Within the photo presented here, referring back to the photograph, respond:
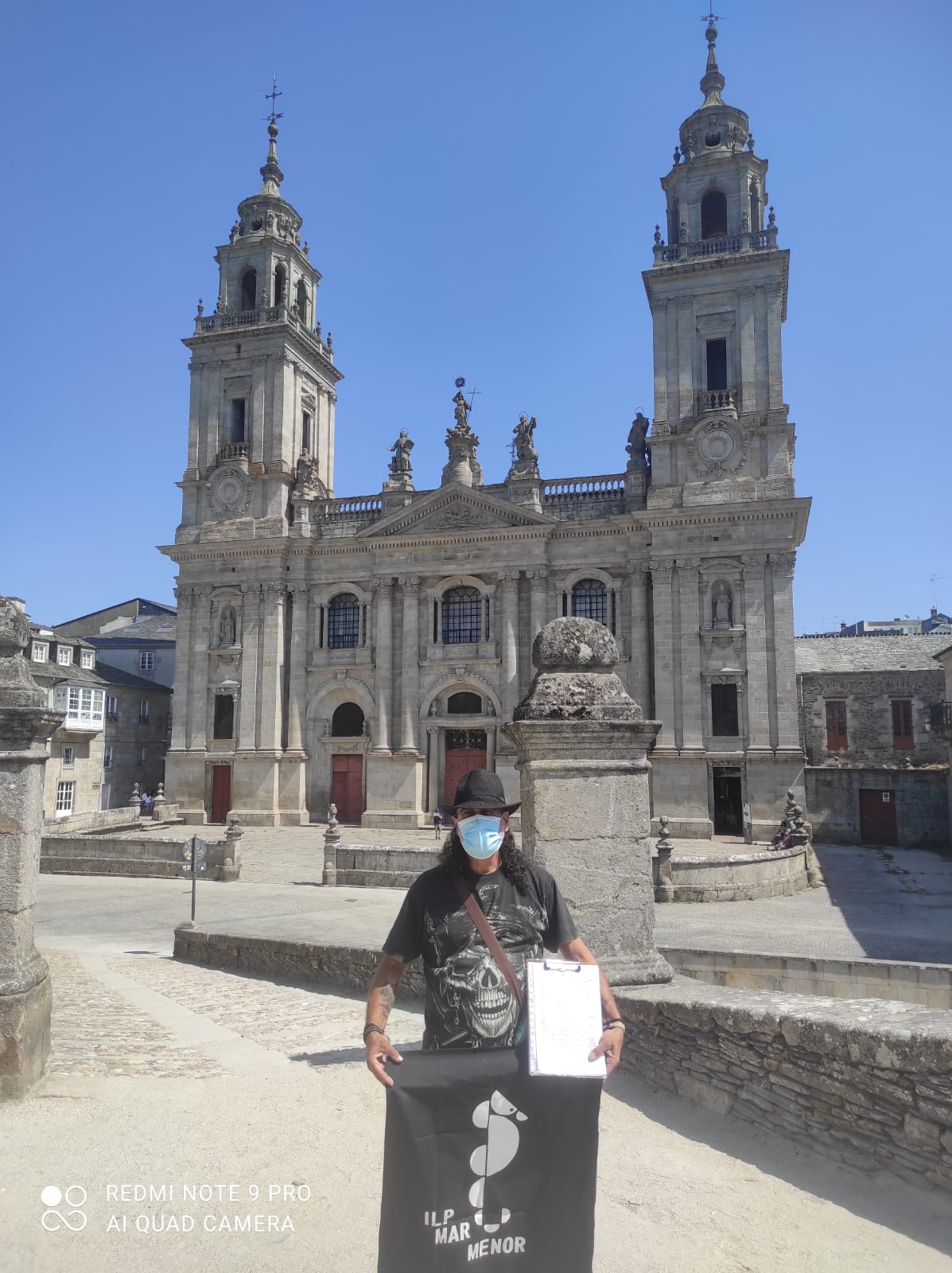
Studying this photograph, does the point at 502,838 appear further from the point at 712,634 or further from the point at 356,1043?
the point at 712,634

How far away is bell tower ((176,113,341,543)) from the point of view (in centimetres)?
3878

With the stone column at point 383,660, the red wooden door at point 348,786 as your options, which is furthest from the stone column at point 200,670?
the stone column at point 383,660

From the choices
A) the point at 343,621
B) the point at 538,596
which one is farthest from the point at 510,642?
the point at 343,621

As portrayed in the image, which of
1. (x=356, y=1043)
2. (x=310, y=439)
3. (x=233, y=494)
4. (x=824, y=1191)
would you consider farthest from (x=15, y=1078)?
(x=310, y=439)

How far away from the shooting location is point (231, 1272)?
425 centimetres

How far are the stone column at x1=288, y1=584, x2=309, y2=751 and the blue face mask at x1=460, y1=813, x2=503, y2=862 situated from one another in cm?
3370

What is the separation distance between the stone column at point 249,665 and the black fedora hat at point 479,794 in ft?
111

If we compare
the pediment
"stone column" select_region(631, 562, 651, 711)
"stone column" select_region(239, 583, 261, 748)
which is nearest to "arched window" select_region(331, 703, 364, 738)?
"stone column" select_region(239, 583, 261, 748)

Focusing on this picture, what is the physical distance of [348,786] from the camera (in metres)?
36.9

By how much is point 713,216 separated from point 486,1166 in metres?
39.4

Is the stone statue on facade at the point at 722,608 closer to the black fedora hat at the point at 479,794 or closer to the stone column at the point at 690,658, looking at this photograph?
the stone column at the point at 690,658

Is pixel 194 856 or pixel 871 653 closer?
pixel 194 856

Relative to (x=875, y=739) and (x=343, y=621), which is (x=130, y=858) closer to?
(x=343, y=621)

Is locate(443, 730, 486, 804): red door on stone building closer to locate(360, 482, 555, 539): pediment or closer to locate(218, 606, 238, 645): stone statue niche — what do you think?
locate(360, 482, 555, 539): pediment
